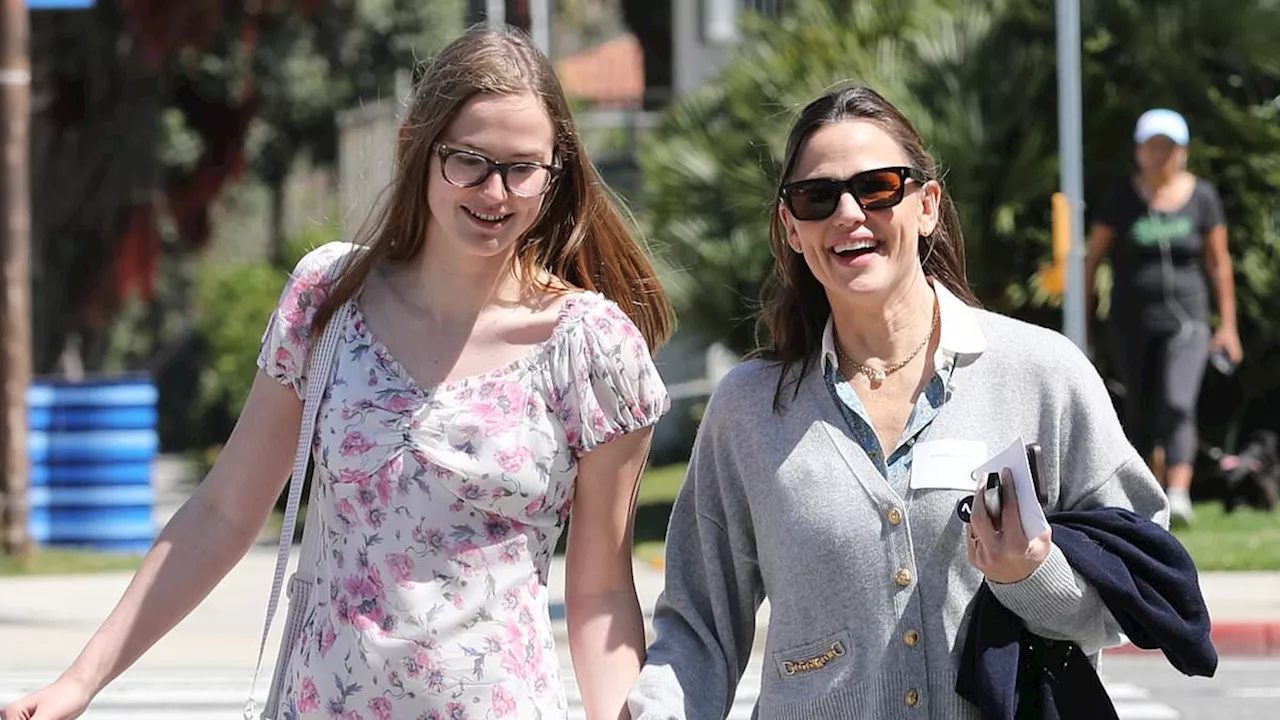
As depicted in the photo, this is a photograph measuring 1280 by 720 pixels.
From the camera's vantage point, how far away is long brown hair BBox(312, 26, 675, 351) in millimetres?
3199

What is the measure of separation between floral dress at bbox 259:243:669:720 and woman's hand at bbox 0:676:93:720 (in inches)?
11.8

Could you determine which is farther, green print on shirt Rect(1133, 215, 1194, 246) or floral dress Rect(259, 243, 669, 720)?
green print on shirt Rect(1133, 215, 1194, 246)

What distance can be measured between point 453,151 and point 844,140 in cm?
58

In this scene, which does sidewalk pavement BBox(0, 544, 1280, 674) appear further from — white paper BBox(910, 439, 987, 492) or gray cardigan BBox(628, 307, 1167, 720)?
white paper BBox(910, 439, 987, 492)

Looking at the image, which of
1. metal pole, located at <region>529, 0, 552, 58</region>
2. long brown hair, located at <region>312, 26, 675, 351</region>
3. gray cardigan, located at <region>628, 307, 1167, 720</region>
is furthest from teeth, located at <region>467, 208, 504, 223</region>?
metal pole, located at <region>529, 0, 552, 58</region>

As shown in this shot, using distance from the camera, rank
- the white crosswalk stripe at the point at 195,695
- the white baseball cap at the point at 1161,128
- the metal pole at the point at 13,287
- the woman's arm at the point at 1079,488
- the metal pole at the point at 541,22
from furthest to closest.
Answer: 1. the metal pole at the point at 13,287
2. the metal pole at the point at 541,22
3. the white baseball cap at the point at 1161,128
4. the white crosswalk stripe at the point at 195,695
5. the woman's arm at the point at 1079,488

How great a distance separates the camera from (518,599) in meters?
3.10

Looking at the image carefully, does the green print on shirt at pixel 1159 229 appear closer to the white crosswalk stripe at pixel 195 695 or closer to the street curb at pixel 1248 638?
the street curb at pixel 1248 638

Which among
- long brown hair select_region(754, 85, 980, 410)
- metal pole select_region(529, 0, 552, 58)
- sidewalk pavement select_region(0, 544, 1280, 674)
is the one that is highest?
metal pole select_region(529, 0, 552, 58)

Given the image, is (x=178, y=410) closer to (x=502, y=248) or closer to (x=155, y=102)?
(x=155, y=102)

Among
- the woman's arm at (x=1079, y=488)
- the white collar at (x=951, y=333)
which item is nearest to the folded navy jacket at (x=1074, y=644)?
the woman's arm at (x=1079, y=488)

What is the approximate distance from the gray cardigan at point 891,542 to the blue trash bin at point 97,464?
11.3 metres

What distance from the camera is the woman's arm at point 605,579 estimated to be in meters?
3.23

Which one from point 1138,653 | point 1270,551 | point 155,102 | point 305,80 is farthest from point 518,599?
point 305,80
